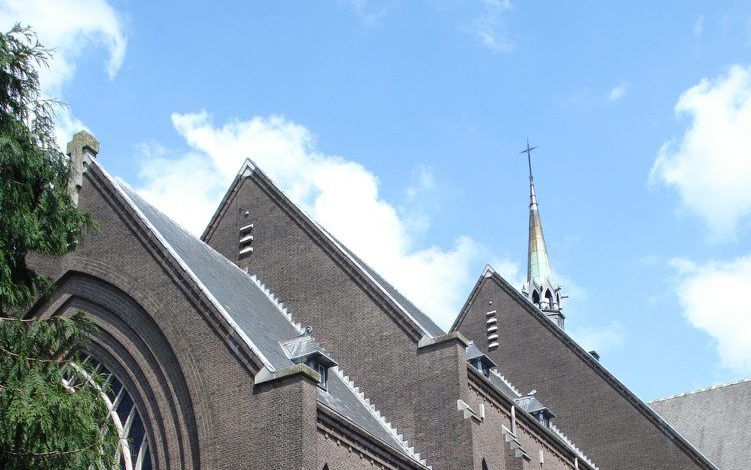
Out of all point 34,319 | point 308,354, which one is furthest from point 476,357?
point 34,319

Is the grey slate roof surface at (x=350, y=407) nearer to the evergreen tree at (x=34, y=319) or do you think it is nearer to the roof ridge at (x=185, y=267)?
the roof ridge at (x=185, y=267)

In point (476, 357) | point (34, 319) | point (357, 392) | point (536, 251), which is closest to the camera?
point (34, 319)

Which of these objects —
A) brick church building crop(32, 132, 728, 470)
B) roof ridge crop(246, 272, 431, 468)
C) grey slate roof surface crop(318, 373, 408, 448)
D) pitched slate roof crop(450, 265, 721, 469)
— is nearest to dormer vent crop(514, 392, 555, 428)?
brick church building crop(32, 132, 728, 470)

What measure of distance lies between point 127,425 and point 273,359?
11.5 ft

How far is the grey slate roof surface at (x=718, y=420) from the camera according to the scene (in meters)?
38.8

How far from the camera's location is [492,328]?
3925 centimetres

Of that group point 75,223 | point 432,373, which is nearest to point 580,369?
point 432,373

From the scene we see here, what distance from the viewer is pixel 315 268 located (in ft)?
91.3

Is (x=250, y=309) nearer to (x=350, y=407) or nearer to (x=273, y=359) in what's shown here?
(x=350, y=407)

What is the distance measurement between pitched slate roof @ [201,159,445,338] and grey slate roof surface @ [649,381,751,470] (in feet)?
46.8

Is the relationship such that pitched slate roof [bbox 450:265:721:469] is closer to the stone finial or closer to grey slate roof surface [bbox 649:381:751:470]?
grey slate roof surface [bbox 649:381:751:470]

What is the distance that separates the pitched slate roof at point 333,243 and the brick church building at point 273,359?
45mm

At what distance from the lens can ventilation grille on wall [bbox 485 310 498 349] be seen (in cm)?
3905

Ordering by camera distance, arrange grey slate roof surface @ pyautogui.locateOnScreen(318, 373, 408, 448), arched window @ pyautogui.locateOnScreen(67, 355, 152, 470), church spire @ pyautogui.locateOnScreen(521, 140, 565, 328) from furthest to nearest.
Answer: church spire @ pyautogui.locateOnScreen(521, 140, 565, 328) → grey slate roof surface @ pyautogui.locateOnScreen(318, 373, 408, 448) → arched window @ pyautogui.locateOnScreen(67, 355, 152, 470)
